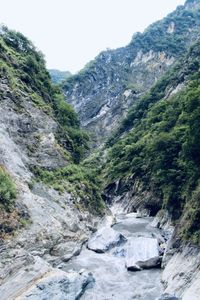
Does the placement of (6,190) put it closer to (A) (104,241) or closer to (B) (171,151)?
(A) (104,241)

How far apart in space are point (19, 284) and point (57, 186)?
23134 mm

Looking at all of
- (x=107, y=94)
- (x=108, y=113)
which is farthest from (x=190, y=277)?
(x=107, y=94)

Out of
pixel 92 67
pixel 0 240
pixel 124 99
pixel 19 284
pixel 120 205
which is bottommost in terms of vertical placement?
pixel 120 205

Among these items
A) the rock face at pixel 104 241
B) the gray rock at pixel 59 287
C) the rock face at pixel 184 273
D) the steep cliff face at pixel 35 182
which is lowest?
the rock face at pixel 184 273

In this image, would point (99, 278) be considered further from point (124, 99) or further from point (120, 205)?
point (124, 99)

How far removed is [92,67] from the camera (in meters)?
200

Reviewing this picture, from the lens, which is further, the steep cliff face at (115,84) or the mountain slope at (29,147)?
the steep cliff face at (115,84)

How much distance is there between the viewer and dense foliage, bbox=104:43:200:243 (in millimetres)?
44844

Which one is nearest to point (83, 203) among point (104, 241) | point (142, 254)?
point (104, 241)

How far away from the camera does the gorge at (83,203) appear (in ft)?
101

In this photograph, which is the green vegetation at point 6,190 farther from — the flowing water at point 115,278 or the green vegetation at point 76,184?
the green vegetation at point 76,184

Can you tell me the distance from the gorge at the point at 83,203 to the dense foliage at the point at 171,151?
0.57 feet

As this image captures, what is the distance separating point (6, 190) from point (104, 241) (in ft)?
37.6

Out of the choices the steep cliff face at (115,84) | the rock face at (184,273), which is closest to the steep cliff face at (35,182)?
the rock face at (184,273)
